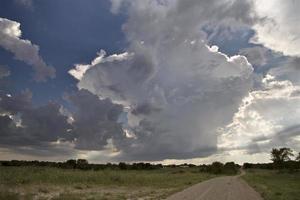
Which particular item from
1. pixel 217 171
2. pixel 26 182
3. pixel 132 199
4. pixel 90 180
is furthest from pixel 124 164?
pixel 132 199

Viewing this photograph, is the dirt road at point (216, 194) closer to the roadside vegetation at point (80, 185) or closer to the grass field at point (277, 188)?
the grass field at point (277, 188)

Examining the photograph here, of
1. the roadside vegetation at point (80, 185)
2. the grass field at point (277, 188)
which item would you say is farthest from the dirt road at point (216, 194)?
the roadside vegetation at point (80, 185)

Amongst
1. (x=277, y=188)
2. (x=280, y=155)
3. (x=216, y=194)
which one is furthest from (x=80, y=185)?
(x=280, y=155)

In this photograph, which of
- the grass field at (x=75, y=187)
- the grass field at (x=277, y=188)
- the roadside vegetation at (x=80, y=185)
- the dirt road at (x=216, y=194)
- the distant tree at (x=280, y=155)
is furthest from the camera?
the distant tree at (x=280, y=155)

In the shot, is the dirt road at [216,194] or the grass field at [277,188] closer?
the dirt road at [216,194]

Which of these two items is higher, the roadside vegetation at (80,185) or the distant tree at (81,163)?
the distant tree at (81,163)

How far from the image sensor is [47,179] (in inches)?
2047

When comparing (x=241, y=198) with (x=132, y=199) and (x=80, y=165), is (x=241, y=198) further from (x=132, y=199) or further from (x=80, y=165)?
(x=80, y=165)

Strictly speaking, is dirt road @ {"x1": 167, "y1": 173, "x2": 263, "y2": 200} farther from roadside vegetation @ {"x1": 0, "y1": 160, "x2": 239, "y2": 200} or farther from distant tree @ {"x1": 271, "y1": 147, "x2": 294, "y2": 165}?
distant tree @ {"x1": 271, "y1": 147, "x2": 294, "y2": 165}

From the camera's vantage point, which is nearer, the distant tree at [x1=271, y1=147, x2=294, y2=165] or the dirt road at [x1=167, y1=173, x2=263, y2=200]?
the dirt road at [x1=167, y1=173, x2=263, y2=200]

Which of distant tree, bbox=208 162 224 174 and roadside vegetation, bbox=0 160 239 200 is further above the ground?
distant tree, bbox=208 162 224 174

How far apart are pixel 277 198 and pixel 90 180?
3182 centimetres

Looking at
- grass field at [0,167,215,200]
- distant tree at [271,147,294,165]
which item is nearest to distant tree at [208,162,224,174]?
distant tree at [271,147,294,165]

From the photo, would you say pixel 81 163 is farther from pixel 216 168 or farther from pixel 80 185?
pixel 80 185
